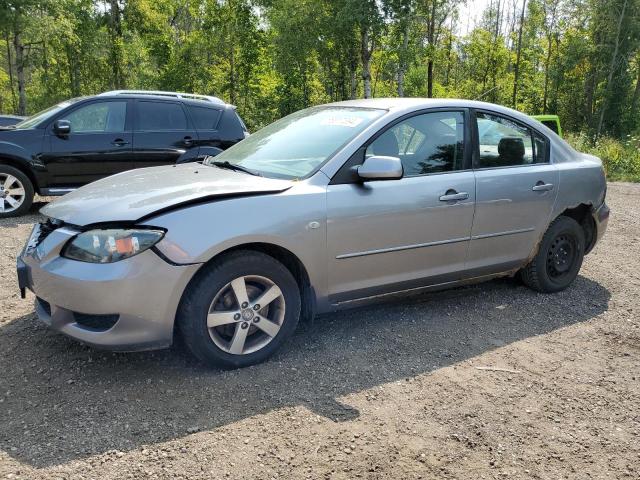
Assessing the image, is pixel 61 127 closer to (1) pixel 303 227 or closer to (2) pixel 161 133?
(2) pixel 161 133

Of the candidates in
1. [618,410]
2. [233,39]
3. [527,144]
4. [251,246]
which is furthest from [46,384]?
[233,39]

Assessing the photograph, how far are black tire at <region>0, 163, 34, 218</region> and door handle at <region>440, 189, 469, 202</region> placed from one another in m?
6.27

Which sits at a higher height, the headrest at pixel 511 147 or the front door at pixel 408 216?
the headrest at pixel 511 147

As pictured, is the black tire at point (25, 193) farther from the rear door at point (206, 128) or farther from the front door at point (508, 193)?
the front door at point (508, 193)

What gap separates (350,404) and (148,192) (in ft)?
5.72

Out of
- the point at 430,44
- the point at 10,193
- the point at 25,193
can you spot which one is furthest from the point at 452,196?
the point at 430,44

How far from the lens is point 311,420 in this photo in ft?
9.67

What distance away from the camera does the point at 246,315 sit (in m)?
3.34

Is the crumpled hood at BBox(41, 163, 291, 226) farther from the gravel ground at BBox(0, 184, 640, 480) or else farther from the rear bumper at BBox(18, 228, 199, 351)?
the gravel ground at BBox(0, 184, 640, 480)

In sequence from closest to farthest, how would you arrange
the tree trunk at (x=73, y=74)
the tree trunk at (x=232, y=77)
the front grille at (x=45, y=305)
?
the front grille at (x=45, y=305) → the tree trunk at (x=232, y=77) → the tree trunk at (x=73, y=74)

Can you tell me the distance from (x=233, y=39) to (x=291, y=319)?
899 inches

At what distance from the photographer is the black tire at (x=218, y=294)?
3156 mm

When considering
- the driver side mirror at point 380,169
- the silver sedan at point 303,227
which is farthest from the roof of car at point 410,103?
the driver side mirror at point 380,169

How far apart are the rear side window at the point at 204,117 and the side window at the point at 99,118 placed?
1.03 metres
